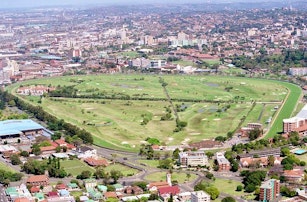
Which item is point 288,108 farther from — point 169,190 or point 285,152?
point 169,190

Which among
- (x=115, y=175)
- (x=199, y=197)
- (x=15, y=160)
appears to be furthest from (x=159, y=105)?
(x=199, y=197)

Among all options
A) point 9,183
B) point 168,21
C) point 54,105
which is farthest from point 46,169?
point 168,21

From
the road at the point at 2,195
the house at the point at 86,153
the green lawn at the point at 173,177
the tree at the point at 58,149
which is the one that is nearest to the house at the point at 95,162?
the house at the point at 86,153

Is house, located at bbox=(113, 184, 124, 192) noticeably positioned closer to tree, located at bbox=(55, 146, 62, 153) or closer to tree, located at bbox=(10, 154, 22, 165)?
tree, located at bbox=(10, 154, 22, 165)

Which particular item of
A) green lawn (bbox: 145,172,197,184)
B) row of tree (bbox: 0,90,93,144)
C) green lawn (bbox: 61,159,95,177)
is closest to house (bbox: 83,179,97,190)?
green lawn (bbox: 61,159,95,177)

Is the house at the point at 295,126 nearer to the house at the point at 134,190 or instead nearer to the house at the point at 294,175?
the house at the point at 294,175

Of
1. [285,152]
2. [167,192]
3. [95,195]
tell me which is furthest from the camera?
[285,152]

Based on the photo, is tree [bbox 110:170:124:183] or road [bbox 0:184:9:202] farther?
tree [bbox 110:170:124:183]
